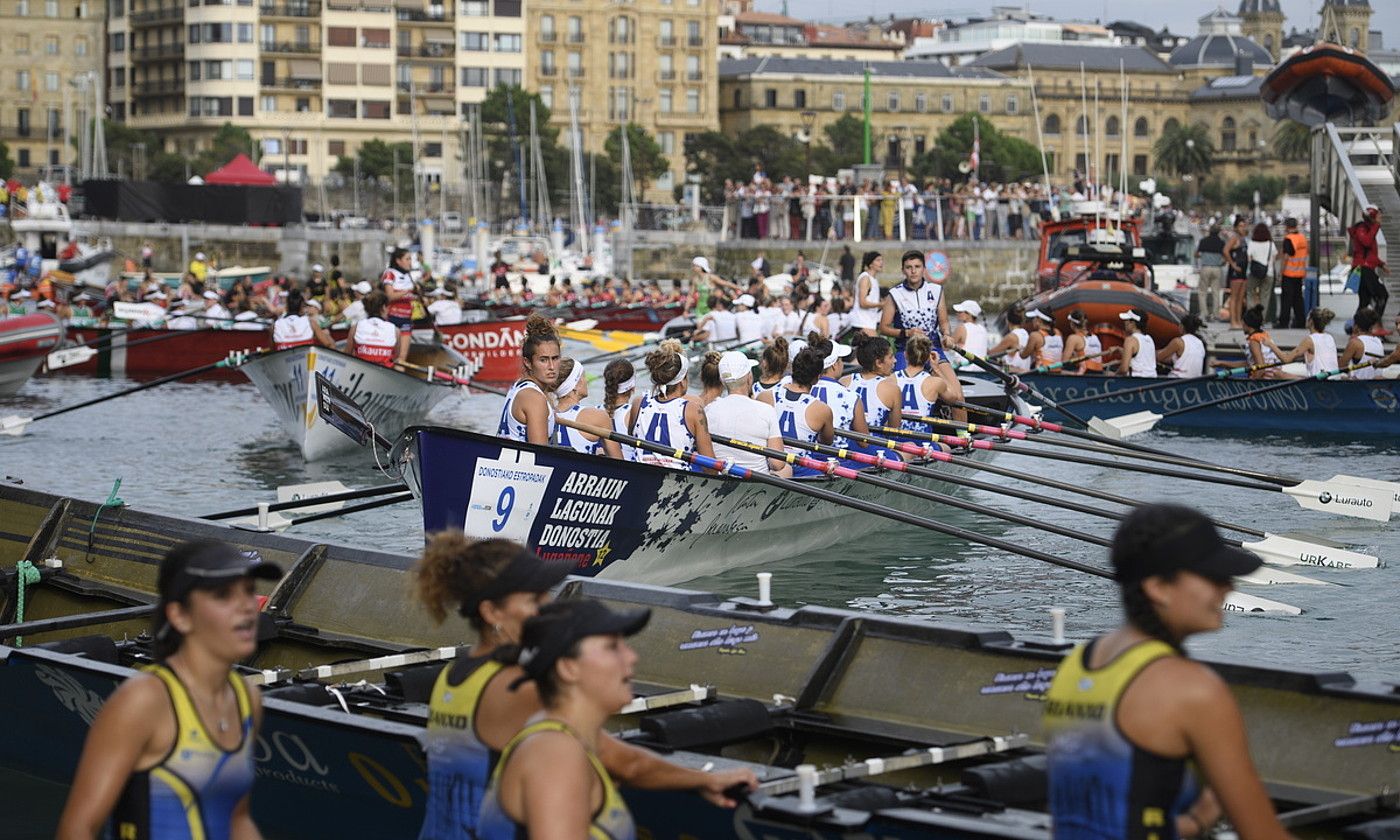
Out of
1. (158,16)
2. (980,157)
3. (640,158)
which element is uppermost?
(158,16)

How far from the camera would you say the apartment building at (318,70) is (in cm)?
11844

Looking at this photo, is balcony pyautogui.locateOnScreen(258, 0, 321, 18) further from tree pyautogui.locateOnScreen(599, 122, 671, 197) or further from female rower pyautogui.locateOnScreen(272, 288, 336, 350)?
female rower pyautogui.locateOnScreen(272, 288, 336, 350)

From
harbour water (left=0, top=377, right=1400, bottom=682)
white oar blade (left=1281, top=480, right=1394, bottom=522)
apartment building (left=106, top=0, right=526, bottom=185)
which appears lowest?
harbour water (left=0, top=377, right=1400, bottom=682)

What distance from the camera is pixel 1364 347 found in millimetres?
23547

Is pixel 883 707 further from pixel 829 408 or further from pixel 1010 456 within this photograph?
pixel 1010 456

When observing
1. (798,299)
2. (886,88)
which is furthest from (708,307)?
(886,88)

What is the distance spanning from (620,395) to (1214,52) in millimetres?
178655

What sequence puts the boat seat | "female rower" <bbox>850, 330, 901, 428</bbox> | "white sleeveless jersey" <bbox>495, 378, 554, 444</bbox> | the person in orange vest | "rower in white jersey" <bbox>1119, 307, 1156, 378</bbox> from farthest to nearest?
the person in orange vest, "rower in white jersey" <bbox>1119, 307, 1156, 378</bbox>, "female rower" <bbox>850, 330, 901, 428</bbox>, "white sleeveless jersey" <bbox>495, 378, 554, 444</bbox>, the boat seat

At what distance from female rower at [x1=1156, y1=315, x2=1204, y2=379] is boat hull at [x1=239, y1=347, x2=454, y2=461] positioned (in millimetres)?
8986

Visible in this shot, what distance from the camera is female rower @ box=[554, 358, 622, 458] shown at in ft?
42.3

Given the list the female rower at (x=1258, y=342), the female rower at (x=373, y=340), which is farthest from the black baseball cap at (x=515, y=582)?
the female rower at (x=1258, y=342)

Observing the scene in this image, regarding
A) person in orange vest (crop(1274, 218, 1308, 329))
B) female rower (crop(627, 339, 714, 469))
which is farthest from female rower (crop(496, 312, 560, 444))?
person in orange vest (crop(1274, 218, 1308, 329))

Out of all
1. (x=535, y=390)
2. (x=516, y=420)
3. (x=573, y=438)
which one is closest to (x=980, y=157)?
(x=573, y=438)

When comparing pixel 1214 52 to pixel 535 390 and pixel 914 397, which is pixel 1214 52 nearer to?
pixel 914 397
